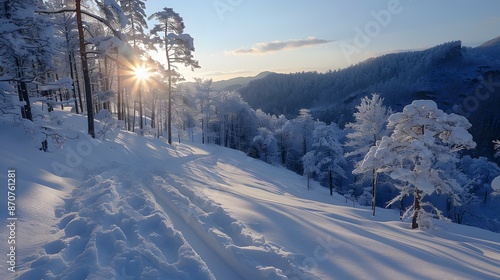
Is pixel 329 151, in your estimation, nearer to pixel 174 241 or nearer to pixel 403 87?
pixel 174 241

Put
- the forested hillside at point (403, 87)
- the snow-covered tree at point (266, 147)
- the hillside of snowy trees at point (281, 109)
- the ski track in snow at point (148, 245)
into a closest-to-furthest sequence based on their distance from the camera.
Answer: the ski track in snow at point (148, 245) → the hillside of snowy trees at point (281, 109) → the snow-covered tree at point (266, 147) → the forested hillside at point (403, 87)

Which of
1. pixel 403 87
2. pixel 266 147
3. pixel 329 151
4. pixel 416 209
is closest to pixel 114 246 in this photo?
pixel 416 209

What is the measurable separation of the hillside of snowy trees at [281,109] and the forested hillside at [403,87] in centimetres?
84

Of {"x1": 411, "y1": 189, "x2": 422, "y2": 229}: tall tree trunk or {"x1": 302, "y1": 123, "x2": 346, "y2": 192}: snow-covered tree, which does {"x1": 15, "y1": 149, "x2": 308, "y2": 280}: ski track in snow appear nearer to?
{"x1": 411, "y1": 189, "x2": 422, "y2": 229}: tall tree trunk

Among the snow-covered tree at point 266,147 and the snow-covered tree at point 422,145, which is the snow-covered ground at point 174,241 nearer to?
the snow-covered tree at point 422,145

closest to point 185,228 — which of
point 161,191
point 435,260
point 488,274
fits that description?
point 161,191

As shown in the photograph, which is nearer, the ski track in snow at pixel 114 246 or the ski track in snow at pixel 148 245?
the ski track in snow at pixel 114 246

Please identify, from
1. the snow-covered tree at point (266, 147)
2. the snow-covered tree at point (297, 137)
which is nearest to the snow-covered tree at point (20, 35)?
the snow-covered tree at point (297, 137)

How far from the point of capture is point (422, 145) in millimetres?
13188

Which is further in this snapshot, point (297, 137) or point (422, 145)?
point (297, 137)

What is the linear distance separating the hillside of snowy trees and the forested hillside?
84 cm

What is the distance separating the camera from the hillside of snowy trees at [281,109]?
11195 mm

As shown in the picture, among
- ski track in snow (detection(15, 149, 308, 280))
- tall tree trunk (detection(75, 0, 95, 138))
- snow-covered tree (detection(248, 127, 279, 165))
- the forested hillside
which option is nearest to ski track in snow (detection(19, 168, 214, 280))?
ski track in snow (detection(15, 149, 308, 280))

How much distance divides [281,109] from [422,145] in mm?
142726
